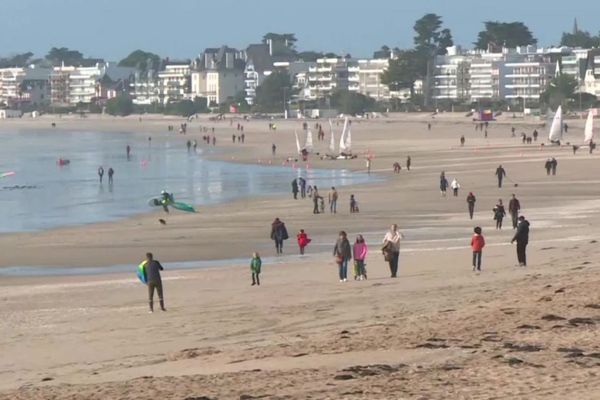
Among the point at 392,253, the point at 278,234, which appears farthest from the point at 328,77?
the point at 392,253

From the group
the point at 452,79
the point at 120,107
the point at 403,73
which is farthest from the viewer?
the point at 120,107

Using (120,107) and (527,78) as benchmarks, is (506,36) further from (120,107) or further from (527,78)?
(120,107)

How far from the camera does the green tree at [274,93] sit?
166 metres

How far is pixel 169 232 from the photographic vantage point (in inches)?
1118

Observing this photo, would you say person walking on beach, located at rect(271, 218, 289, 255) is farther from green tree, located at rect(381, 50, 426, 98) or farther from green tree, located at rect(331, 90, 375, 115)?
green tree, located at rect(381, 50, 426, 98)

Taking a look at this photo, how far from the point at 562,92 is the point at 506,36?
4932 cm

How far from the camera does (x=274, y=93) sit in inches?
6644

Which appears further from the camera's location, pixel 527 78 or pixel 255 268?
pixel 527 78

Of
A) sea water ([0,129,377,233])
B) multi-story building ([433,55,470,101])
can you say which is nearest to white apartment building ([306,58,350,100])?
multi-story building ([433,55,470,101])

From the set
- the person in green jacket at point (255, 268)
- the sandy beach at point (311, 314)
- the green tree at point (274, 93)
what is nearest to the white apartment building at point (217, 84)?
the green tree at point (274, 93)

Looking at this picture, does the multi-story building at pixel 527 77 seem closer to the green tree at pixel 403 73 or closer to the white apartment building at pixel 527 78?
the white apartment building at pixel 527 78

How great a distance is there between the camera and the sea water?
35781mm

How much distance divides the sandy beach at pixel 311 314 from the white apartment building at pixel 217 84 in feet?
517

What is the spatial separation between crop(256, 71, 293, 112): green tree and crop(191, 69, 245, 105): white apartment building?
59.0ft
